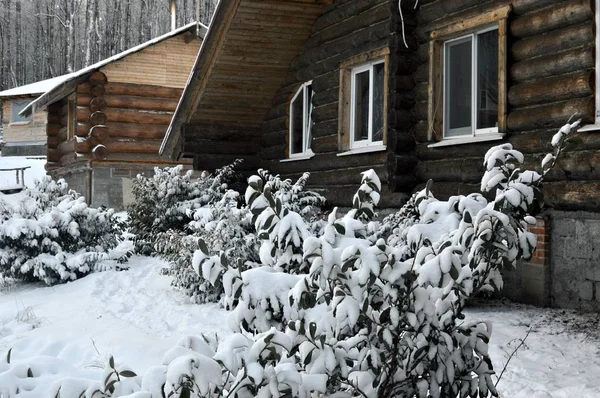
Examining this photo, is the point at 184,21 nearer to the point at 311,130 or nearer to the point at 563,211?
the point at 311,130

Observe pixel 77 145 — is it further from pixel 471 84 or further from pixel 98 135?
pixel 471 84

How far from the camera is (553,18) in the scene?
793 cm

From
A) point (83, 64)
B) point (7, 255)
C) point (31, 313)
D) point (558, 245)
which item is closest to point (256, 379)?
point (558, 245)

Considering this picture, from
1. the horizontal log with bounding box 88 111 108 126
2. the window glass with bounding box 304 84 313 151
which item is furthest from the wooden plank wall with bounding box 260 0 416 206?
the horizontal log with bounding box 88 111 108 126

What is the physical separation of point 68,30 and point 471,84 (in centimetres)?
5267

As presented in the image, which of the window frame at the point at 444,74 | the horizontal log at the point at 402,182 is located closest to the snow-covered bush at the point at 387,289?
the window frame at the point at 444,74

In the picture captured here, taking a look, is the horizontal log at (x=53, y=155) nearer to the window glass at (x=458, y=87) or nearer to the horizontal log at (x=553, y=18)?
the window glass at (x=458, y=87)

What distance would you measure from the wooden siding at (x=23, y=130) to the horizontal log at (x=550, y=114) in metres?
34.7

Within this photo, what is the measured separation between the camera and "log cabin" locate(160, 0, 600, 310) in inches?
302

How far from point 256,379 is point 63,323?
20.1 feet

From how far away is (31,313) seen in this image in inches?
343

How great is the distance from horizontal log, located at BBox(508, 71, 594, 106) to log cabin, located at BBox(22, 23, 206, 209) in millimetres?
15207

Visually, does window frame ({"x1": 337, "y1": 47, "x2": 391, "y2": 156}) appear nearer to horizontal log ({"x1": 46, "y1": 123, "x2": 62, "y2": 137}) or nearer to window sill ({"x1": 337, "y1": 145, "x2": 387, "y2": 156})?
window sill ({"x1": 337, "y1": 145, "x2": 387, "y2": 156})

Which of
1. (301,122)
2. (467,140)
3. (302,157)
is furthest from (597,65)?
(301,122)
